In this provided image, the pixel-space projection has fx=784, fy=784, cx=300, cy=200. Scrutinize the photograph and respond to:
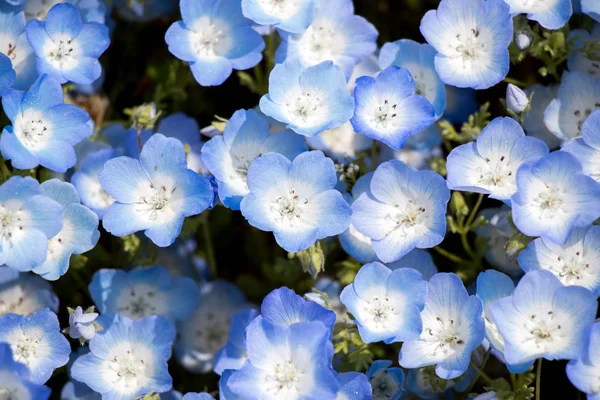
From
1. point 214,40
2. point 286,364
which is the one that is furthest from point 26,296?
point 214,40

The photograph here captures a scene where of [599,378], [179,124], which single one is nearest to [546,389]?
[599,378]

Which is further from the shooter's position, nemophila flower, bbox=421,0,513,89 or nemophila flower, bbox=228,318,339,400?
nemophila flower, bbox=421,0,513,89

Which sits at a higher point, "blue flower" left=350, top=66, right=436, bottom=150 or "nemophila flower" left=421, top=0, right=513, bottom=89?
"nemophila flower" left=421, top=0, right=513, bottom=89

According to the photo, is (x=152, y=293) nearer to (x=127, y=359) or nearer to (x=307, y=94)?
(x=127, y=359)

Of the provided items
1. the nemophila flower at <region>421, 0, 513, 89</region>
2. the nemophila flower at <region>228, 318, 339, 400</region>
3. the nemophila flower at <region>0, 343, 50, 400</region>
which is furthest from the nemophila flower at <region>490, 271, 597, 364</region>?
the nemophila flower at <region>0, 343, 50, 400</region>

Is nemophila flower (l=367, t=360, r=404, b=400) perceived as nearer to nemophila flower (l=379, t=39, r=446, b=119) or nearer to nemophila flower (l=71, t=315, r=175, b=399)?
nemophila flower (l=71, t=315, r=175, b=399)

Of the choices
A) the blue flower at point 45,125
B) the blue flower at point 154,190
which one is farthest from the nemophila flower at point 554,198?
the blue flower at point 45,125

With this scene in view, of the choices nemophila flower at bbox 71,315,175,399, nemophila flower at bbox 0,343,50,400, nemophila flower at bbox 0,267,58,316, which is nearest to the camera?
nemophila flower at bbox 0,343,50,400
